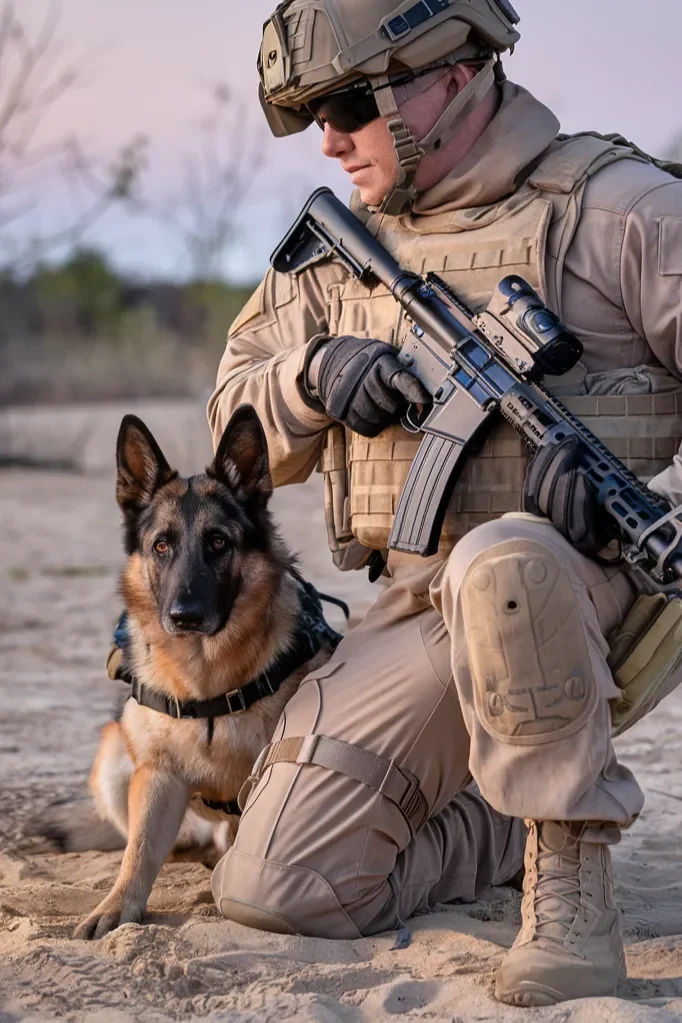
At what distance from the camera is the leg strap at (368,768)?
3314 millimetres

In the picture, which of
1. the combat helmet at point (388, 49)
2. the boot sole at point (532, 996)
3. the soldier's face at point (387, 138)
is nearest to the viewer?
the boot sole at point (532, 996)

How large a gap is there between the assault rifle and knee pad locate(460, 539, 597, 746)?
0.26 metres

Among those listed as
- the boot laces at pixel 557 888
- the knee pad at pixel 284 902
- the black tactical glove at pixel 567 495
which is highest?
the black tactical glove at pixel 567 495

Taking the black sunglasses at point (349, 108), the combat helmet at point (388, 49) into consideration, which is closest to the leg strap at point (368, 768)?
the combat helmet at point (388, 49)

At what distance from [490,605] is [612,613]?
1.31ft

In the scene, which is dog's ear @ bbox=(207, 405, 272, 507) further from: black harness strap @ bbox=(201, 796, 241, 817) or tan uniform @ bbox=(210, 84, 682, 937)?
black harness strap @ bbox=(201, 796, 241, 817)

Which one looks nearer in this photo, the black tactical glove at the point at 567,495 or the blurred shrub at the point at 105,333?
the black tactical glove at the point at 567,495

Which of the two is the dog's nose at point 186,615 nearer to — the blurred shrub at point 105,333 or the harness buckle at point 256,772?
the harness buckle at point 256,772

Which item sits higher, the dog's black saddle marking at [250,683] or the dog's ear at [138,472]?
the dog's ear at [138,472]

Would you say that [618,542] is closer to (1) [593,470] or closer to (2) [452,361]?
(1) [593,470]

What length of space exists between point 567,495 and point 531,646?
376 millimetres

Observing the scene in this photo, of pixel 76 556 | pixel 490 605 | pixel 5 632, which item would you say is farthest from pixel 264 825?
pixel 76 556

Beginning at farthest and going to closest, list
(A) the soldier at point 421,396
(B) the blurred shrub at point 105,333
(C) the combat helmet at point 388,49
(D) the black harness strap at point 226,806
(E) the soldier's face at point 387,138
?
(B) the blurred shrub at point 105,333
(D) the black harness strap at point 226,806
(E) the soldier's face at point 387,138
(C) the combat helmet at point 388,49
(A) the soldier at point 421,396

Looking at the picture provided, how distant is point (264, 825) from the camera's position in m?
3.32
